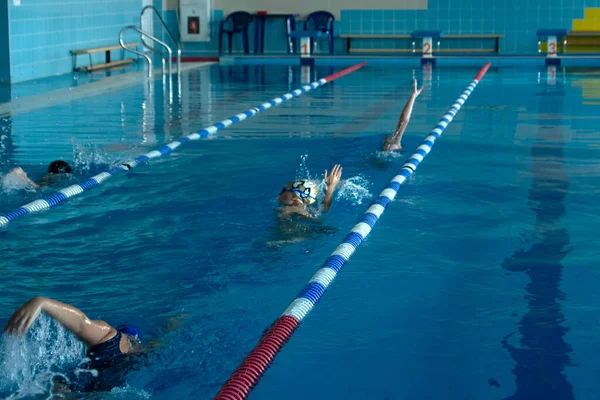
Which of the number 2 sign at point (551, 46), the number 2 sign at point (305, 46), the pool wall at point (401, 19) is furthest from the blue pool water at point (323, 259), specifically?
the pool wall at point (401, 19)

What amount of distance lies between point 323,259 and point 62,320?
1980 millimetres

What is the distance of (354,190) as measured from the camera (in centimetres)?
627

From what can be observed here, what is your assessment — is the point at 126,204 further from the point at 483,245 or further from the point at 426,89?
the point at 426,89

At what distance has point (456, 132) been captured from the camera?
352 inches

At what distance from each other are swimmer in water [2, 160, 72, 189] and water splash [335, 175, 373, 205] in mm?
2012

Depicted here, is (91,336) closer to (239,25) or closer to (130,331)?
(130,331)

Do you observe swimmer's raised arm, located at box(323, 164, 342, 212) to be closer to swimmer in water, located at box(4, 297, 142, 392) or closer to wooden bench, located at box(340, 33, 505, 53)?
swimmer in water, located at box(4, 297, 142, 392)

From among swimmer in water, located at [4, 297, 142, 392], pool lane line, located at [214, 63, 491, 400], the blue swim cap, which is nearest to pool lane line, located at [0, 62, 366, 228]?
pool lane line, located at [214, 63, 491, 400]

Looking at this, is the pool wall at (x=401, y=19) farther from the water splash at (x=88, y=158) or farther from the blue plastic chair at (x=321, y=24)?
the water splash at (x=88, y=158)

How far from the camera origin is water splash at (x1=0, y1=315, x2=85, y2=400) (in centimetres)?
301

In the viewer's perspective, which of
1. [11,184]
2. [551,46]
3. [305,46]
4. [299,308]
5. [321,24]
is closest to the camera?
[299,308]

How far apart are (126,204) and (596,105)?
706 centimetres

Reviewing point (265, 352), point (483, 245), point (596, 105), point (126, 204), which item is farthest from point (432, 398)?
point (596, 105)

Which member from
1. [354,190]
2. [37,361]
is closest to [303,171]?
[354,190]
